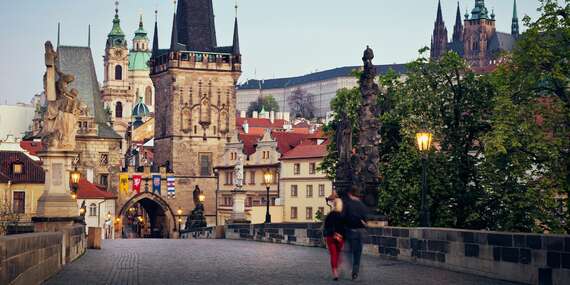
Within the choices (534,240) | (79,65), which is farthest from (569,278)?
(79,65)

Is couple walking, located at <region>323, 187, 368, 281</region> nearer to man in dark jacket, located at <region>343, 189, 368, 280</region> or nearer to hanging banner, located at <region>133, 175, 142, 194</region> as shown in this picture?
man in dark jacket, located at <region>343, 189, 368, 280</region>

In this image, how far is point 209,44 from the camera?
431 ft

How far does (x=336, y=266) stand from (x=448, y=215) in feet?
112

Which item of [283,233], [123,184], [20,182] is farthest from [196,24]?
[283,233]

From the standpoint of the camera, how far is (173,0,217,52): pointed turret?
129250mm

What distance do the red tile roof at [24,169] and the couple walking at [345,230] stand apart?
240ft

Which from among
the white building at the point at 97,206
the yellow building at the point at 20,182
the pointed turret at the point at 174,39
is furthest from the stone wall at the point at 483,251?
the pointed turret at the point at 174,39

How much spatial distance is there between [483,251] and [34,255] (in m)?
8.73

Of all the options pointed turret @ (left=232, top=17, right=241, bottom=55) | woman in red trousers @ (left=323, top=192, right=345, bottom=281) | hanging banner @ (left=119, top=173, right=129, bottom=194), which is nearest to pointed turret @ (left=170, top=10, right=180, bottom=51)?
pointed turret @ (left=232, top=17, right=241, bottom=55)

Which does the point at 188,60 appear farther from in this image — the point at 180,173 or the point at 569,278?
the point at 569,278

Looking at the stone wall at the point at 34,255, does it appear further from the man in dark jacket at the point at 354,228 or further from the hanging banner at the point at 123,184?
the hanging banner at the point at 123,184

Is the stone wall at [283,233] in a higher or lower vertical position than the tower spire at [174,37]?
lower

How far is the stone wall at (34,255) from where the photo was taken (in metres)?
14.3

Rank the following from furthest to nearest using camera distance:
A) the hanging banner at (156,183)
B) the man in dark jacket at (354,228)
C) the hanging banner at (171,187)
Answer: the hanging banner at (156,183), the hanging banner at (171,187), the man in dark jacket at (354,228)
